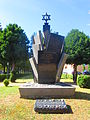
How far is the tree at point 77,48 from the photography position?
21395 mm

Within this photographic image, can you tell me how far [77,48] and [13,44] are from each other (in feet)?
44.3

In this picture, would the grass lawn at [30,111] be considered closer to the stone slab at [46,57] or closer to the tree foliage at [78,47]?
the stone slab at [46,57]

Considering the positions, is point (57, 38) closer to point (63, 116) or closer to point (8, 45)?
point (63, 116)

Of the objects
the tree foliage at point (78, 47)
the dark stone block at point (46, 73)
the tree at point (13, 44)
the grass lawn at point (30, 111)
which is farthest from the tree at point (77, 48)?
the grass lawn at point (30, 111)

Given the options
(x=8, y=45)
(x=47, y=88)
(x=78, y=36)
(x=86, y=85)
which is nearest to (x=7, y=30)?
(x=8, y=45)

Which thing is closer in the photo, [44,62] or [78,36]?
[44,62]

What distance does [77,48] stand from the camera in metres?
21.7

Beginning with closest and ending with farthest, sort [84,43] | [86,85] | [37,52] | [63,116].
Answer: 1. [63,116]
2. [37,52]
3. [86,85]
4. [84,43]

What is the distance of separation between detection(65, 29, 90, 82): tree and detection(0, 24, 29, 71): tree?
1121 centimetres

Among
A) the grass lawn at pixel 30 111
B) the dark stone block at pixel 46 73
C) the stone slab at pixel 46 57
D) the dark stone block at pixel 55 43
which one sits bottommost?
the grass lawn at pixel 30 111

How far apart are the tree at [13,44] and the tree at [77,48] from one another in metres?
11.2

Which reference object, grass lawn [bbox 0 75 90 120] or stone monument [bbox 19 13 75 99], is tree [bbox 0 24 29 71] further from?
grass lawn [bbox 0 75 90 120]

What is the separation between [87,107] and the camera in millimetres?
7812

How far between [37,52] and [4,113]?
5.27 metres
